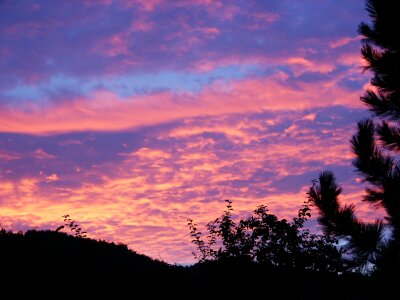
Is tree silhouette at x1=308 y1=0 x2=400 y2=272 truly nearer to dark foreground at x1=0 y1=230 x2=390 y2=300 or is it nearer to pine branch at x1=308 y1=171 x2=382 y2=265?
pine branch at x1=308 y1=171 x2=382 y2=265

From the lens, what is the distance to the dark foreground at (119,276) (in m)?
13.9

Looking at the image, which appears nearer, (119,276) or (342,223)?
(342,223)

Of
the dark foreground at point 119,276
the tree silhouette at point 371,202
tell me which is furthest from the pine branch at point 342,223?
the dark foreground at point 119,276

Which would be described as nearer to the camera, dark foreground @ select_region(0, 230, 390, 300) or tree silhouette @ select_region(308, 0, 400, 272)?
tree silhouette @ select_region(308, 0, 400, 272)

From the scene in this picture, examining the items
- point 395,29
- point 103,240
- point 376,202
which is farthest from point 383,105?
point 103,240

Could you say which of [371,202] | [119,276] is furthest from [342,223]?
[119,276]

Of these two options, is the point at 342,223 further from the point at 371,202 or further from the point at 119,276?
the point at 119,276

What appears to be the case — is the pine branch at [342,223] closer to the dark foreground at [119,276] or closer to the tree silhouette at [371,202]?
the tree silhouette at [371,202]

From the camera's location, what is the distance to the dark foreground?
1393 centimetres

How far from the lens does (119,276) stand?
1652 centimetres

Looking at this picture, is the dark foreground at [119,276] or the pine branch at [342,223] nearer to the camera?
the pine branch at [342,223]

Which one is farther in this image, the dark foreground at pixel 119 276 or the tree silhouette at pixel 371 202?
the dark foreground at pixel 119 276

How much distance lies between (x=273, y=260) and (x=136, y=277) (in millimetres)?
6143

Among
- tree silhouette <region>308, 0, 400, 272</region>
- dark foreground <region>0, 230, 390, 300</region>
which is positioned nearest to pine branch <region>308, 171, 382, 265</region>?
tree silhouette <region>308, 0, 400, 272</region>
